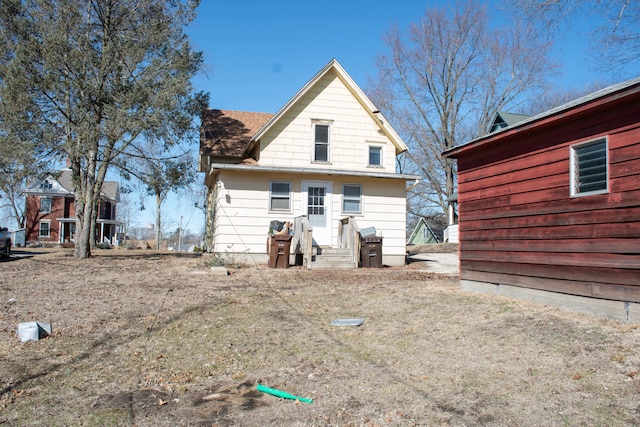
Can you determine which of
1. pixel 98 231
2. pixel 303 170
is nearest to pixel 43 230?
pixel 98 231

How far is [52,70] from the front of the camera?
52.3 feet

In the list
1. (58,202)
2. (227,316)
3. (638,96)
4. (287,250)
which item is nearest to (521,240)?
(638,96)

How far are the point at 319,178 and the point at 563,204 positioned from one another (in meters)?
10.00

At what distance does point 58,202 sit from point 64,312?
134 feet

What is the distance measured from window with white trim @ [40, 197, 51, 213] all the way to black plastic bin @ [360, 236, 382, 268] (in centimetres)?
3833

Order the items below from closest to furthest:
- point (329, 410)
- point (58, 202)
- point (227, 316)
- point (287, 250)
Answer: point (329, 410), point (227, 316), point (287, 250), point (58, 202)

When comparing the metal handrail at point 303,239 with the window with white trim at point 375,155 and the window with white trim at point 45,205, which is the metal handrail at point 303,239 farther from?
the window with white trim at point 45,205

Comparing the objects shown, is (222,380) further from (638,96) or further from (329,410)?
(638,96)

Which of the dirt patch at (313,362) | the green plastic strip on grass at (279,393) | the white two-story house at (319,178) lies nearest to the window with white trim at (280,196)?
the white two-story house at (319,178)

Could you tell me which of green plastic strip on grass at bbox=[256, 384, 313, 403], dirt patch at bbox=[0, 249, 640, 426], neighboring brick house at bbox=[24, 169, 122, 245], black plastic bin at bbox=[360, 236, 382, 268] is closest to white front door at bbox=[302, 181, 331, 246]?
black plastic bin at bbox=[360, 236, 382, 268]

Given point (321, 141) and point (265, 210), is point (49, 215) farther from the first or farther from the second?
point (321, 141)

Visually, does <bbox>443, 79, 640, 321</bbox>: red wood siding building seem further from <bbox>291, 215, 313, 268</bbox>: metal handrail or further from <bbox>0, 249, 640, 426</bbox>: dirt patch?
<bbox>291, 215, 313, 268</bbox>: metal handrail

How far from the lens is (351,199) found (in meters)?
17.1

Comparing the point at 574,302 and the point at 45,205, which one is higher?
the point at 45,205
